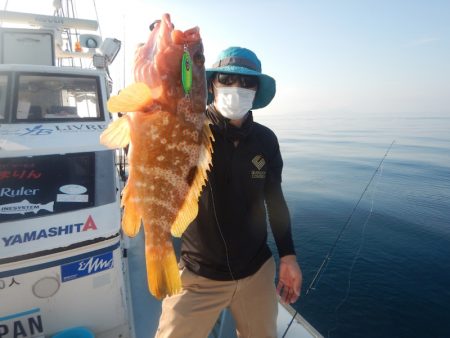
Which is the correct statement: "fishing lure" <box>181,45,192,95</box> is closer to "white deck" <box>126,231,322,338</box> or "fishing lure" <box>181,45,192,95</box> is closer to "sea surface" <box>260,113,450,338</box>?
"white deck" <box>126,231,322,338</box>

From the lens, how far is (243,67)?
2.16m

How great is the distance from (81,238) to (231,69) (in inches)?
87.3

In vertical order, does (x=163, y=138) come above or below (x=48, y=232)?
above

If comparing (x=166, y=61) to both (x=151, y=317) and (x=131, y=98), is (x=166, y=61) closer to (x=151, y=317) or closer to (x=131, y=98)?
(x=131, y=98)

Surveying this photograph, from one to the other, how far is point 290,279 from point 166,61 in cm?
209

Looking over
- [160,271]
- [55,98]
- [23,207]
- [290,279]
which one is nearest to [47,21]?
[55,98]

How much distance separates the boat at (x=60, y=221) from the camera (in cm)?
266

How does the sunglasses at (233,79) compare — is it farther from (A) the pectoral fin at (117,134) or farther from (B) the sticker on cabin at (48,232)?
(B) the sticker on cabin at (48,232)

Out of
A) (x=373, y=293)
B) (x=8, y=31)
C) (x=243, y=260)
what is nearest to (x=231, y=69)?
(x=243, y=260)

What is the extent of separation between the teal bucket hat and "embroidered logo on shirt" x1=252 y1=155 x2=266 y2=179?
1.73 ft

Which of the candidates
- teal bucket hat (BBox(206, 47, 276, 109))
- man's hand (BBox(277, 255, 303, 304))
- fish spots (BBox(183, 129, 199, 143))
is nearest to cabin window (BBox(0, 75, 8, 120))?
teal bucket hat (BBox(206, 47, 276, 109))

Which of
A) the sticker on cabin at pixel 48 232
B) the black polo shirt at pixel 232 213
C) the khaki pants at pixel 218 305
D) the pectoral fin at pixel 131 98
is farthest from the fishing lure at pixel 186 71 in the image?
the sticker on cabin at pixel 48 232

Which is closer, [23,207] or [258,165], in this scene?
[258,165]

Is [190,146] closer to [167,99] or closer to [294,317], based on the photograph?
[167,99]
